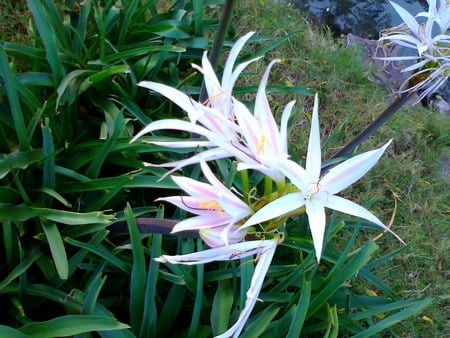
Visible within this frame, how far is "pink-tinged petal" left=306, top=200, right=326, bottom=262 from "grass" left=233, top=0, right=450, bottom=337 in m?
1.71

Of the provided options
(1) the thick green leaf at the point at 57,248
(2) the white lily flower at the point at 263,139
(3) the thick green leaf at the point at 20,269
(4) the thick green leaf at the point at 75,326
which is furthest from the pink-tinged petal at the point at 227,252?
(3) the thick green leaf at the point at 20,269

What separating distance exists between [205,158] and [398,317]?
3.35ft

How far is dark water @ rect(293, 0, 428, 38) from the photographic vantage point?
4.47 m

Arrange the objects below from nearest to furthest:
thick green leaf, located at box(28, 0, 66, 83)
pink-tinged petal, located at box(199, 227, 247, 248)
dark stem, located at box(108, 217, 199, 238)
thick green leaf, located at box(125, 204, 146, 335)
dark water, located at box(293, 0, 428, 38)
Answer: pink-tinged petal, located at box(199, 227, 247, 248) → dark stem, located at box(108, 217, 199, 238) → thick green leaf, located at box(125, 204, 146, 335) → thick green leaf, located at box(28, 0, 66, 83) → dark water, located at box(293, 0, 428, 38)

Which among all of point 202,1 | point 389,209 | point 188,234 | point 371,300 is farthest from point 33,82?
point 389,209

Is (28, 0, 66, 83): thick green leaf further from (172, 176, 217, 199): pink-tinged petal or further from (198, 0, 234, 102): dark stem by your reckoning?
(172, 176, 217, 199): pink-tinged petal

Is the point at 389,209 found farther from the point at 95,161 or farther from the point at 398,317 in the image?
the point at 95,161

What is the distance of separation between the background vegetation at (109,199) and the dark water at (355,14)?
5.53ft

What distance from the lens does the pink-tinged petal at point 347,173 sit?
905 millimetres

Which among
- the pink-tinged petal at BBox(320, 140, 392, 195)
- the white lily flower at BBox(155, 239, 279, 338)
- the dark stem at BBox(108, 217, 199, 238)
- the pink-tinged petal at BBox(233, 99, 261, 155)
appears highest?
the pink-tinged petal at BBox(233, 99, 261, 155)

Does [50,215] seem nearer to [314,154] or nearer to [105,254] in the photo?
[105,254]

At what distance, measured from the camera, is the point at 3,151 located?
177cm

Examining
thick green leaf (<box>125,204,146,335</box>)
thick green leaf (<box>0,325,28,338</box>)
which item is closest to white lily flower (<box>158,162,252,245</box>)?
thick green leaf (<box>125,204,146,335</box>)

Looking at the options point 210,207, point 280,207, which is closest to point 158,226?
point 210,207
